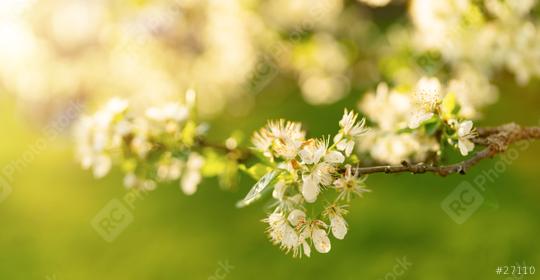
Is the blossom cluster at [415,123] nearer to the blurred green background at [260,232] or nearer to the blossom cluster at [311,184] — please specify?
the blossom cluster at [311,184]

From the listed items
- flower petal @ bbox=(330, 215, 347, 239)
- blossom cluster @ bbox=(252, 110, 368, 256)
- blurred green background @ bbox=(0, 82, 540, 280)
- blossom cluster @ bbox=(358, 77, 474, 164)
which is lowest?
blurred green background @ bbox=(0, 82, 540, 280)

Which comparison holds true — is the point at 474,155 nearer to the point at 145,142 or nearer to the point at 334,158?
the point at 334,158

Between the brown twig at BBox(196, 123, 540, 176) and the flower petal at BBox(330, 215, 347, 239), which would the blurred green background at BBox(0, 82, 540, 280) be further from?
the flower petal at BBox(330, 215, 347, 239)

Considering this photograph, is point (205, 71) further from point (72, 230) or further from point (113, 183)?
point (72, 230)

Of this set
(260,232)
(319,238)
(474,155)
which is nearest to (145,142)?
(319,238)

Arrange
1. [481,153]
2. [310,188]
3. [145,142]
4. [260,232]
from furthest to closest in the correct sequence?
[260,232]
[145,142]
[481,153]
[310,188]

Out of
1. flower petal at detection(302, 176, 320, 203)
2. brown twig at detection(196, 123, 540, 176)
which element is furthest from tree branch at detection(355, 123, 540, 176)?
flower petal at detection(302, 176, 320, 203)

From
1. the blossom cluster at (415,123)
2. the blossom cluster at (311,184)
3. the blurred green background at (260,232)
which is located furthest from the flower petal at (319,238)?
the blurred green background at (260,232)

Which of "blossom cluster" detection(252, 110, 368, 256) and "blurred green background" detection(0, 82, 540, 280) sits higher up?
"blossom cluster" detection(252, 110, 368, 256)
